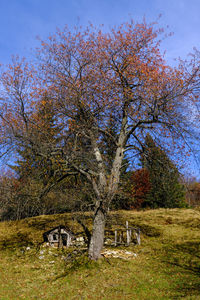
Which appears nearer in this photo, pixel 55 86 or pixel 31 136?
pixel 31 136

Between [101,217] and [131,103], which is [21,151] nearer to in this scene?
[101,217]

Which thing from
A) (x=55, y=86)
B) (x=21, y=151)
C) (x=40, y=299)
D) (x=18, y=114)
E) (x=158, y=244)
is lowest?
(x=40, y=299)

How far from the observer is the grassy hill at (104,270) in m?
8.60

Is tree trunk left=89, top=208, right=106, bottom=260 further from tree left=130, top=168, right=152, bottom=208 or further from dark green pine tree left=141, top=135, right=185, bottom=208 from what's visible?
tree left=130, top=168, right=152, bottom=208

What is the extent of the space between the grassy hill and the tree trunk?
0.44 metres

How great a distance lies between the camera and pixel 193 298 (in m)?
7.68

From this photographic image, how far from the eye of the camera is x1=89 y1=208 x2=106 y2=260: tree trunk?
11.2 metres

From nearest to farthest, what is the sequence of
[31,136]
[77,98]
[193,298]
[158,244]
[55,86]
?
[193,298], [31,136], [77,98], [55,86], [158,244]

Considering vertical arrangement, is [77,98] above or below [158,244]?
above

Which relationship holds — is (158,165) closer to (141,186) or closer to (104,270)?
(104,270)

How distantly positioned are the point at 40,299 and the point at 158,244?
8576 millimetres

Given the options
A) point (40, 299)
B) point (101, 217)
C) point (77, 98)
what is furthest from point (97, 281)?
point (77, 98)

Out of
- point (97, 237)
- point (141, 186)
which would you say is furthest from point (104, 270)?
point (141, 186)

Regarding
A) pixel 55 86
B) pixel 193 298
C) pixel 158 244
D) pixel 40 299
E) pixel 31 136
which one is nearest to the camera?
pixel 193 298
